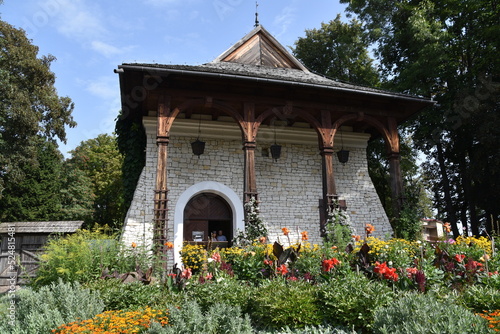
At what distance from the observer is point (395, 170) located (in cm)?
1002

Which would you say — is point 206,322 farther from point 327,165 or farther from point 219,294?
point 327,165

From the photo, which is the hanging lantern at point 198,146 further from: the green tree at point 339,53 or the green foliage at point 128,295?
the green tree at point 339,53

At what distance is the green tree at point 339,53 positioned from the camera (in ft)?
58.3

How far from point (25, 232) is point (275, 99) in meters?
7.23

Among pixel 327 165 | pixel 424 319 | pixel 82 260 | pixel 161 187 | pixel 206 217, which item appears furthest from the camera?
pixel 206 217

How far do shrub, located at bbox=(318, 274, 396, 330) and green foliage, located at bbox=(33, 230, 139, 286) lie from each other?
3374 mm

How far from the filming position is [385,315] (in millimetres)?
3607

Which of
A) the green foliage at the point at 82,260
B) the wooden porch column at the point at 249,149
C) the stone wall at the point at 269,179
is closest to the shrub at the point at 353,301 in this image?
the green foliage at the point at 82,260

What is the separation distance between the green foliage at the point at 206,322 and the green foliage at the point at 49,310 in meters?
1.08

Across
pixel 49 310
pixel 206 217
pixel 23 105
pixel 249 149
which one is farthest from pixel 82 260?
pixel 23 105

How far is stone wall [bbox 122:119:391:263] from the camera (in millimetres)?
9820

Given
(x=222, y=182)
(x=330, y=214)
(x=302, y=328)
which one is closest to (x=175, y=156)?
(x=222, y=182)

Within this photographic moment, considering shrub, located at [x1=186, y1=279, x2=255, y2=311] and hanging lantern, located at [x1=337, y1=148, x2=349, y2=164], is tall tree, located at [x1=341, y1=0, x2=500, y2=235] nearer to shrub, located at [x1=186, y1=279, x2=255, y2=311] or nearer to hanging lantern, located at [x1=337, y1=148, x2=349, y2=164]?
hanging lantern, located at [x1=337, y1=148, x2=349, y2=164]

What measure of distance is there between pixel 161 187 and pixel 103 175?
57.3 feet
